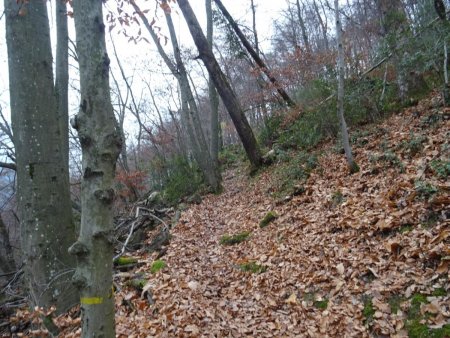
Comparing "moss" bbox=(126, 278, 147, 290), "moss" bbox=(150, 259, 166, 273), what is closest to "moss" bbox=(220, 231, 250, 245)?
"moss" bbox=(150, 259, 166, 273)

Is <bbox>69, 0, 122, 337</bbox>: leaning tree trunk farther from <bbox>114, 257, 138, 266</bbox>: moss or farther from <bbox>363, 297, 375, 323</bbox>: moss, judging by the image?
<bbox>114, 257, 138, 266</bbox>: moss

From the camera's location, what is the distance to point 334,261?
4.19m

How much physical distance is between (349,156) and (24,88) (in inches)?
227

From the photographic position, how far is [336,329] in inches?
124

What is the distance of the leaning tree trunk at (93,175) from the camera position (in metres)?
1.77

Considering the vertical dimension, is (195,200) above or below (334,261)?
above

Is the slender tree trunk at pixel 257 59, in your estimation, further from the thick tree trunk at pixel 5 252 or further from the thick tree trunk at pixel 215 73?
the thick tree trunk at pixel 5 252

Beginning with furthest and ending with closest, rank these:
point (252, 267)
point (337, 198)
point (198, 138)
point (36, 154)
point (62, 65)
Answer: point (198, 138) → point (337, 198) → point (62, 65) → point (252, 267) → point (36, 154)

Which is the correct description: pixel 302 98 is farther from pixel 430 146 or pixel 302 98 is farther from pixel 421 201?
pixel 421 201

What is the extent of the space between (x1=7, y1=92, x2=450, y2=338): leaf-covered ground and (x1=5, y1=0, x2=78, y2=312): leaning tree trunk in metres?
0.58

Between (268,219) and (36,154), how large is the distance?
4.42 meters

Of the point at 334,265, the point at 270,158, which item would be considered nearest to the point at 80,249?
the point at 334,265

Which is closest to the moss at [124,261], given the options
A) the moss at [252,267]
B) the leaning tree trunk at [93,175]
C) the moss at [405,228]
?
the moss at [252,267]

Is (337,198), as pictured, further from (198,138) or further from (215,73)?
→ (198,138)
